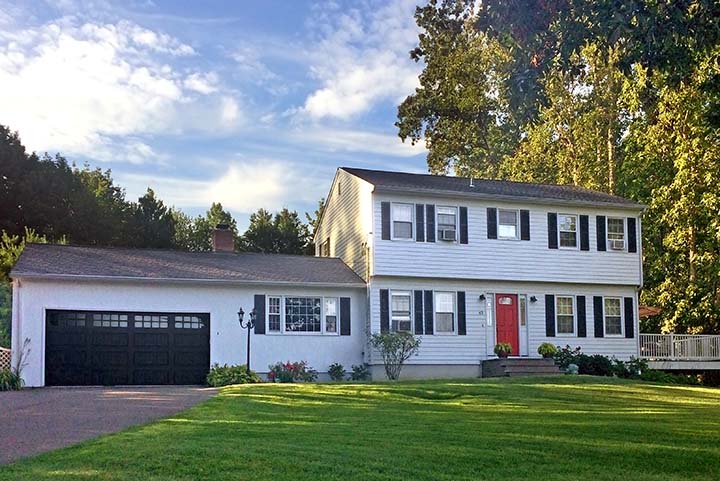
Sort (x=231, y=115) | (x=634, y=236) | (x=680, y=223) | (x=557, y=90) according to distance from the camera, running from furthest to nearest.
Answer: (x=557, y=90) < (x=680, y=223) < (x=634, y=236) < (x=231, y=115)

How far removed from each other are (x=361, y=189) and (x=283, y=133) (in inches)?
121

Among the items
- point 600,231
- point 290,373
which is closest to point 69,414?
point 290,373

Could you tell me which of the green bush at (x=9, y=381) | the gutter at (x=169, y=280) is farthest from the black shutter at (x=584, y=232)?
the green bush at (x=9, y=381)

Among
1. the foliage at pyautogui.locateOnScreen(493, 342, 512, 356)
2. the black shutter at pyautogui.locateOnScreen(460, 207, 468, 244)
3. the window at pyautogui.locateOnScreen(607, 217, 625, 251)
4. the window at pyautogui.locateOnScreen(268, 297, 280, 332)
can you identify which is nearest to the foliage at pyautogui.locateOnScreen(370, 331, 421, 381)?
the foliage at pyautogui.locateOnScreen(493, 342, 512, 356)

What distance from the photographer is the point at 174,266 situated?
75.0 feet

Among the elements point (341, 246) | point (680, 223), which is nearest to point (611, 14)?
point (341, 246)

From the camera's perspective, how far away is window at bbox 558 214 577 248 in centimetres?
2522

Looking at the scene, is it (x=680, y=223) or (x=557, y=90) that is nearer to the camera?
(x=680, y=223)

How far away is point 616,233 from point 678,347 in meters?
4.25

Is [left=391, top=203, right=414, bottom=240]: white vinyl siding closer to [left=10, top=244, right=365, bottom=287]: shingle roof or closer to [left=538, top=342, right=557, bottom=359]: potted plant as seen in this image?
[left=10, top=244, right=365, bottom=287]: shingle roof

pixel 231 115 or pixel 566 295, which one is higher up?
pixel 231 115

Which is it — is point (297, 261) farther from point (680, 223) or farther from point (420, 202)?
point (680, 223)

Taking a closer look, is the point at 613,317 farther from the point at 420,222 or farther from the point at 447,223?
the point at 420,222

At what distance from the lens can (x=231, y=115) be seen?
74.7ft
